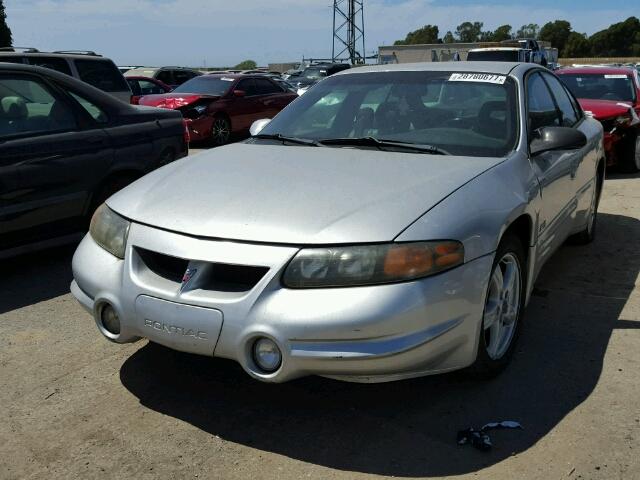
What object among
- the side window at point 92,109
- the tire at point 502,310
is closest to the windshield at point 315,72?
the side window at point 92,109

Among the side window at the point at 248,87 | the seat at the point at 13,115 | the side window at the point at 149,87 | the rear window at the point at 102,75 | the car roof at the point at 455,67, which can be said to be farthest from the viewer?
the side window at the point at 149,87

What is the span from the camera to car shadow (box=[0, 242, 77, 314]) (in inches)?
180

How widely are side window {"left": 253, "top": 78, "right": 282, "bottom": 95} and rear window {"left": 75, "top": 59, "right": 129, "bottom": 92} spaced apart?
12.2 feet

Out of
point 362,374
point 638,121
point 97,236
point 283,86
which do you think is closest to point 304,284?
point 362,374

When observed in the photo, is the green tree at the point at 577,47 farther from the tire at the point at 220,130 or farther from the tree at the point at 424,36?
the tire at the point at 220,130

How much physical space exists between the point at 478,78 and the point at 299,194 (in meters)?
1.65

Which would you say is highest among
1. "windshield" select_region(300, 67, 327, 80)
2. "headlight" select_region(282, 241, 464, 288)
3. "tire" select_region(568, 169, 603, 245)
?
"headlight" select_region(282, 241, 464, 288)

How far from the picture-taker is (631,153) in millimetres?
9156

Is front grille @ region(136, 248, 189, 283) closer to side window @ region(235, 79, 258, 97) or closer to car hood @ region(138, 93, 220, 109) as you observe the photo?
car hood @ region(138, 93, 220, 109)

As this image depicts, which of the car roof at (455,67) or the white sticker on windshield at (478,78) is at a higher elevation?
the car roof at (455,67)

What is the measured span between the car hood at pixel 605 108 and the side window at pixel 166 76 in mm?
Answer: 13531

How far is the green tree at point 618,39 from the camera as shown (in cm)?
8588

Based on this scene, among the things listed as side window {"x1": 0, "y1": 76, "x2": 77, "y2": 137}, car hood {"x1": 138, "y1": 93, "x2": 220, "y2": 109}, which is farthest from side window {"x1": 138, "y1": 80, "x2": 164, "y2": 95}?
side window {"x1": 0, "y1": 76, "x2": 77, "y2": 137}

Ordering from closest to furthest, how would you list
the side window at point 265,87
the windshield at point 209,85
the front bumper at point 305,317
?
the front bumper at point 305,317 → the windshield at point 209,85 → the side window at point 265,87
